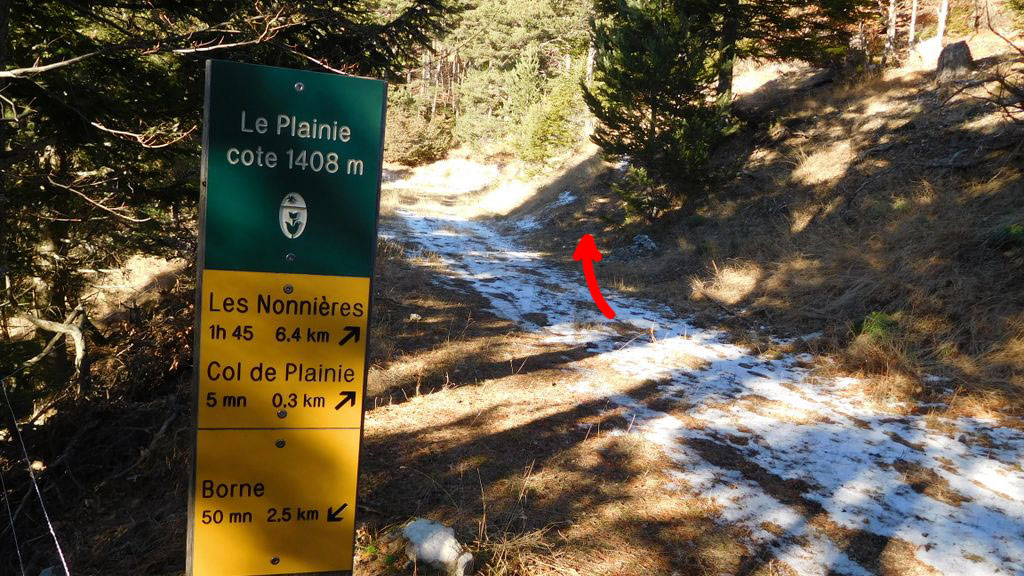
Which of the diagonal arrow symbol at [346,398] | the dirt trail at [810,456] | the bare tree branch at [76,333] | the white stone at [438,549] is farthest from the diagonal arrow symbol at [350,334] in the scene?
the bare tree branch at [76,333]

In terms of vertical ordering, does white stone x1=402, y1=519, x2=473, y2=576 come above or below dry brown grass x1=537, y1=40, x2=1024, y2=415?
below

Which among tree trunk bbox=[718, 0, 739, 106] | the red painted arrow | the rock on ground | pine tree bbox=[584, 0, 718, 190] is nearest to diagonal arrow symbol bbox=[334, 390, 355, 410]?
the red painted arrow

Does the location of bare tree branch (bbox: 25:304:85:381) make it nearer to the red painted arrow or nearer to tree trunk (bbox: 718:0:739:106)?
the red painted arrow

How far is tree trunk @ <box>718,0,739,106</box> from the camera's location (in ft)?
47.6

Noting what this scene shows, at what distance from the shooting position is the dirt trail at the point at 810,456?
3701mm

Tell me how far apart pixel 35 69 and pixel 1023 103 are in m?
9.08

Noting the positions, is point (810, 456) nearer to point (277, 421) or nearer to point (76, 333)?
point (277, 421)

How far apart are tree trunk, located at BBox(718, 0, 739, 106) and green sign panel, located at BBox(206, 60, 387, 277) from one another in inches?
541

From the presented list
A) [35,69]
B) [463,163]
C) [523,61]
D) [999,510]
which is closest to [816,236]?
[999,510]

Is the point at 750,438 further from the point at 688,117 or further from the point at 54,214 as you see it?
the point at 688,117

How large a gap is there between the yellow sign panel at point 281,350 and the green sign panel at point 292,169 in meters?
0.07

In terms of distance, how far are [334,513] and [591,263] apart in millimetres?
13022

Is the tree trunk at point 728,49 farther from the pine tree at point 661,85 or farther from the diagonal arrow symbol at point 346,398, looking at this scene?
the diagonal arrow symbol at point 346,398

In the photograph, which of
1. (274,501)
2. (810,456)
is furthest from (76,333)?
(810,456)
